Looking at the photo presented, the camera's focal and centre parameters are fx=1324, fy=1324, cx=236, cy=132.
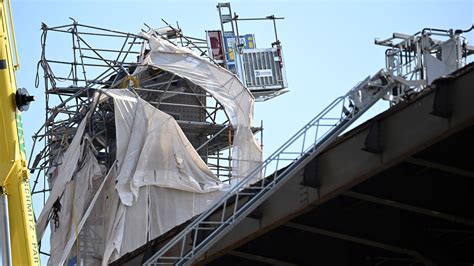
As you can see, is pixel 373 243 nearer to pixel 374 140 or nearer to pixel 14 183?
pixel 374 140

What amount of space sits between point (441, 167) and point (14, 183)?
863 centimetres

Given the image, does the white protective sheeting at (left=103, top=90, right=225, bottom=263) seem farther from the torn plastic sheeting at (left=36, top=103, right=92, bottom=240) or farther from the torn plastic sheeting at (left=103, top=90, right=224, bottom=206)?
the torn plastic sheeting at (left=36, top=103, right=92, bottom=240)

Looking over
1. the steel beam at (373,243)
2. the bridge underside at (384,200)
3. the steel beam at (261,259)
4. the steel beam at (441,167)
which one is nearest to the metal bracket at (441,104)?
the bridge underside at (384,200)

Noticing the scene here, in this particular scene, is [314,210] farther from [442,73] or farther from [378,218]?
[442,73]

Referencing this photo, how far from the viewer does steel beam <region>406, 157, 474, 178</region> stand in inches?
966

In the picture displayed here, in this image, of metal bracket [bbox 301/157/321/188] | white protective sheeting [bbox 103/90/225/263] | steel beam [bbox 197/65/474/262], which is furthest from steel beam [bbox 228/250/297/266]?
white protective sheeting [bbox 103/90/225/263]

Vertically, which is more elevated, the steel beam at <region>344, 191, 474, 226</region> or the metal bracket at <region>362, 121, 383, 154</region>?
the metal bracket at <region>362, 121, 383, 154</region>

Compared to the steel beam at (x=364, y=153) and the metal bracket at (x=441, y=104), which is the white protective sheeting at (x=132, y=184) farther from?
the metal bracket at (x=441, y=104)

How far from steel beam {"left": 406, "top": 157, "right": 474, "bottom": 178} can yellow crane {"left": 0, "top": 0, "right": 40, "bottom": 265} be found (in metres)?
7.90

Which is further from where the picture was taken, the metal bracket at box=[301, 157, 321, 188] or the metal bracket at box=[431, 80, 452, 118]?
the metal bracket at box=[301, 157, 321, 188]

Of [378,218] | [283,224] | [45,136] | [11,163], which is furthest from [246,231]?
[45,136]

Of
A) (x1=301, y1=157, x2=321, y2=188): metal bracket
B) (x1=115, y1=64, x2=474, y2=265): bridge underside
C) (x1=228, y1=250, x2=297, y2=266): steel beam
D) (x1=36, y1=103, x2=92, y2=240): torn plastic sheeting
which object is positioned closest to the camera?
(x1=115, y1=64, x2=474, y2=265): bridge underside

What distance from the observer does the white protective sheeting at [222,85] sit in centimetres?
4841

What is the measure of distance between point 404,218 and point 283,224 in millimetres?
2680
